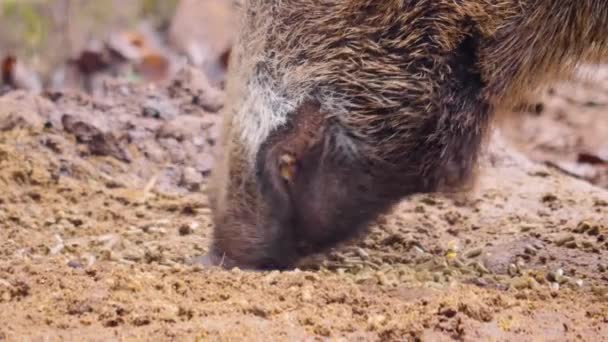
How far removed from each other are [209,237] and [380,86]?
3.07 ft

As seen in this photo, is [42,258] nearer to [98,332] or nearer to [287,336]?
[98,332]

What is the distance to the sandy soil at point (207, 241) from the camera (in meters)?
2.76

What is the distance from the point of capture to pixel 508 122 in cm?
350

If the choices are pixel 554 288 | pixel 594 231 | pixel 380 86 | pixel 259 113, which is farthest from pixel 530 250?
pixel 259 113

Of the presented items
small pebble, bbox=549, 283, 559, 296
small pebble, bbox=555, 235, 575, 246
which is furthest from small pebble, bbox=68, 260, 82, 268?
small pebble, bbox=555, 235, 575, 246

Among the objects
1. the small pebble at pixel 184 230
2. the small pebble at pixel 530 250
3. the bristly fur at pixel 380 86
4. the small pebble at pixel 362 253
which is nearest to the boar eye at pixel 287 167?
the bristly fur at pixel 380 86

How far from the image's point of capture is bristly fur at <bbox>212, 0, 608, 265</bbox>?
323cm

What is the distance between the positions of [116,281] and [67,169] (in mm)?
1715

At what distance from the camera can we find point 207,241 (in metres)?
3.87

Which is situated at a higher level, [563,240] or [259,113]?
[259,113]

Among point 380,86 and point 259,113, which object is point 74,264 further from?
point 380,86

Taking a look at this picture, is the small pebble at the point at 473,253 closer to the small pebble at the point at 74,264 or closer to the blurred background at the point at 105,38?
the small pebble at the point at 74,264

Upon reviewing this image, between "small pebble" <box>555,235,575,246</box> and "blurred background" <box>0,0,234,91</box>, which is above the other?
"blurred background" <box>0,0,234,91</box>

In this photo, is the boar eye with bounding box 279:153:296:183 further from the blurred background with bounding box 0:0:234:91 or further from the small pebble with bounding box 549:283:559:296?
the blurred background with bounding box 0:0:234:91
